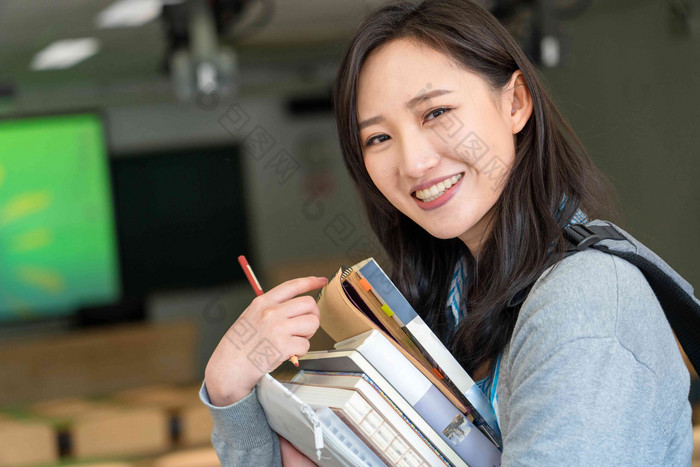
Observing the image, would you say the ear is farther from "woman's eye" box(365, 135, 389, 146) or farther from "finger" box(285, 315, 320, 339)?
"finger" box(285, 315, 320, 339)

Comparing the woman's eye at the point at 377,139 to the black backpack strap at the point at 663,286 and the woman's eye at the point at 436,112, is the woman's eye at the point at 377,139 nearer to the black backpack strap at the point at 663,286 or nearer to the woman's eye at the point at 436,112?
the woman's eye at the point at 436,112

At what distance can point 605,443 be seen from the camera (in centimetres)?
70

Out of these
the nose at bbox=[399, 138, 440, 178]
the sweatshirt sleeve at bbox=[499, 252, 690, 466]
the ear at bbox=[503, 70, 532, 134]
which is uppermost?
the ear at bbox=[503, 70, 532, 134]

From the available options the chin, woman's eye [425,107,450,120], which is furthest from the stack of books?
woman's eye [425,107,450,120]

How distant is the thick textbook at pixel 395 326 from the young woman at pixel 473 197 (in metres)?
0.04

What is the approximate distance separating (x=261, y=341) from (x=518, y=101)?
1.75ft

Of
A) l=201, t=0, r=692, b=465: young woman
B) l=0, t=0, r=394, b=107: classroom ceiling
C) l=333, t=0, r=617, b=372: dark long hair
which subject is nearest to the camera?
l=201, t=0, r=692, b=465: young woman

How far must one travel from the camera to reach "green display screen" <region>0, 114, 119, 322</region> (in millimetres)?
3062

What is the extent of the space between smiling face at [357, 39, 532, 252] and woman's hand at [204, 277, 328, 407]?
0.22 m

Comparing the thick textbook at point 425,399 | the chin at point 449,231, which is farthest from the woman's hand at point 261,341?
the chin at point 449,231

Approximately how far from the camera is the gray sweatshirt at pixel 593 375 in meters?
0.71

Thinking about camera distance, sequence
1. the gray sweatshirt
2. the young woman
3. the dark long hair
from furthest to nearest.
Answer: the dark long hair
the young woman
the gray sweatshirt

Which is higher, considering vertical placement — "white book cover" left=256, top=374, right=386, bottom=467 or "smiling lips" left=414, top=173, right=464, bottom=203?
"smiling lips" left=414, top=173, right=464, bottom=203

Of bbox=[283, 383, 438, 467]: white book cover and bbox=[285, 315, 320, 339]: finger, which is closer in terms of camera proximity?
bbox=[283, 383, 438, 467]: white book cover
